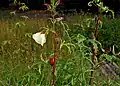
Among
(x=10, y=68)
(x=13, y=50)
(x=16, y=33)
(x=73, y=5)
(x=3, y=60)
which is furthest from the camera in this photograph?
(x=73, y=5)

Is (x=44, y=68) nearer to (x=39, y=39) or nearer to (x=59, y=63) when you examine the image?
(x=59, y=63)

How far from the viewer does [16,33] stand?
739cm

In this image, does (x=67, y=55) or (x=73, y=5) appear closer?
(x=67, y=55)

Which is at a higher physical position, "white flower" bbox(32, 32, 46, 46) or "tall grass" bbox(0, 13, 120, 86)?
"white flower" bbox(32, 32, 46, 46)

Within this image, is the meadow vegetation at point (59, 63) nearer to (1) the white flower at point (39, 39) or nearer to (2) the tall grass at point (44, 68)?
(2) the tall grass at point (44, 68)

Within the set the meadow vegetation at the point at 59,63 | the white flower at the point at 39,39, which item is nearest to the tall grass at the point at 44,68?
the meadow vegetation at the point at 59,63

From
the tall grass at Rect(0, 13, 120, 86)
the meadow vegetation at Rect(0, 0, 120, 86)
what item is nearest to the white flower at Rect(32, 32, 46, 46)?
the meadow vegetation at Rect(0, 0, 120, 86)

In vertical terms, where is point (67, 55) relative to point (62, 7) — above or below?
above

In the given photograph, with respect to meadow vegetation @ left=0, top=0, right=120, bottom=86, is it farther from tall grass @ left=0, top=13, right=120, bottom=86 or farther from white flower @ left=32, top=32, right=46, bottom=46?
white flower @ left=32, top=32, right=46, bottom=46

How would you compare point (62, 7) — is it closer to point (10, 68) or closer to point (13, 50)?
point (13, 50)

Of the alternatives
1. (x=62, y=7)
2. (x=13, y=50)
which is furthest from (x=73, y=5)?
(x=13, y=50)

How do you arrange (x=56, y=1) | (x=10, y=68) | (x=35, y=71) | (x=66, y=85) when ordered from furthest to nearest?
1. (x=10, y=68)
2. (x=35, y=71)
3. (x=66, y=85)
4. (x=56, y=1)

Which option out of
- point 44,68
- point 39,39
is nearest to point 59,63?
point 44,68

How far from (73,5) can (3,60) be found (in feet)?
43.8
